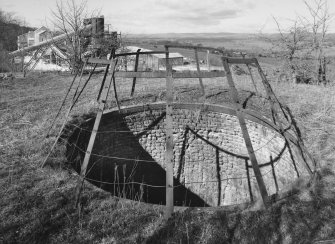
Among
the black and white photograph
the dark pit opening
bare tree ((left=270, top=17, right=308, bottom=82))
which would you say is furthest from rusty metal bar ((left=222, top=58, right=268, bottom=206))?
bare tree ((left=270, top=17, right=308, bottom=82))

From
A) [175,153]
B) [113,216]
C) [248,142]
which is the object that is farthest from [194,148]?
[113,216]

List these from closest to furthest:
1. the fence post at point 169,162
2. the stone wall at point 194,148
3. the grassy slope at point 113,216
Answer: the grassy slope at point 113,216 → the fence post at point 169,162 → the stone wall at point 194,148

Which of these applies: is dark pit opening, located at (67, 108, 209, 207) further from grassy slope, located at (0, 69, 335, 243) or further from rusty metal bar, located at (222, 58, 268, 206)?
rusty metal bar, located at (222, 58, 268, 206)

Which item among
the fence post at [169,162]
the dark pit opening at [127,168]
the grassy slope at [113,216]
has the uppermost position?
the fence post at [169,162]

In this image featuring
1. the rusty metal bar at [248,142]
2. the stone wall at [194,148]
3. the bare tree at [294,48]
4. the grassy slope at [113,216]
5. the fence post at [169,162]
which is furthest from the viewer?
the bare tree at [294,48]

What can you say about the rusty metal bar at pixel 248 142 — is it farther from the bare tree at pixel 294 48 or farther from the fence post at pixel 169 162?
the bare tree at pixel 294 48

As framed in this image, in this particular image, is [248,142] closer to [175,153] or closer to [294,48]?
[175,153]

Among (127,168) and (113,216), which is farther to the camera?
(127,168)

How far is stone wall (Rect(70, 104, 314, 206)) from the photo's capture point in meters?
8.16

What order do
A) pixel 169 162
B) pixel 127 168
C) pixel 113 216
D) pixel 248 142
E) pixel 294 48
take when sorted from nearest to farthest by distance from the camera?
pixel 113 216 → pixel 169 162 → pixel 248 142 → pixel 127 168 → pixel 294 48

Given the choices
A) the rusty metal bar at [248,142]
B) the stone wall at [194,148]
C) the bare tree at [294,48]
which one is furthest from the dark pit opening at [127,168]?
the bare tree at [294,48]

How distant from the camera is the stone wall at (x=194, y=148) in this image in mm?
8156

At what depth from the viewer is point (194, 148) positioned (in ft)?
31.1

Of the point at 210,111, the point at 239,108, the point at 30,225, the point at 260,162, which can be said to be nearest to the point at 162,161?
the point at 210,111
